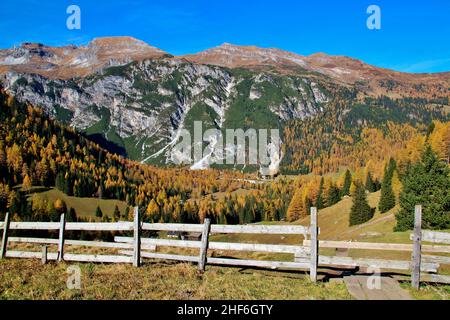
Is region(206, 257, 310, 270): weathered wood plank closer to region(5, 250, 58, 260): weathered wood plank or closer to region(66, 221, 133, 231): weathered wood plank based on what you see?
region(66, 221, 133, 231): weathered wood plank

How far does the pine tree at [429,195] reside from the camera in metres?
59.8

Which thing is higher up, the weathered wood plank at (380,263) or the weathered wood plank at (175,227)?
the weathered wood plank at (175,227)

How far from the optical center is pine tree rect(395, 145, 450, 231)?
59.8m

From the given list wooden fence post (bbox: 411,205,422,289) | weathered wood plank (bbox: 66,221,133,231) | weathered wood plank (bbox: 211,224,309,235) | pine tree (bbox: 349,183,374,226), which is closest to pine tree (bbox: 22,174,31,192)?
pine tree (bbox: 349,183,374,226)

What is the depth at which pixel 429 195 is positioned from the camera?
61.9 metres

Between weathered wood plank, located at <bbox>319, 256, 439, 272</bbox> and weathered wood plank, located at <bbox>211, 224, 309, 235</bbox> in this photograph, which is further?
weathered wood plank, located at <bbox>211, 224, 309, 235</bbox>

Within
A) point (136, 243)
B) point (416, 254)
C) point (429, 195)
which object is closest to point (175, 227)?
point (136, 243)

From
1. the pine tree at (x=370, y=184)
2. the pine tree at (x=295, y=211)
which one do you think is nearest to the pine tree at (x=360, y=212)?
the pine tree at (x=295, y=211)

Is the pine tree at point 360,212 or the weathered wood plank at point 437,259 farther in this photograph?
the pine tree at point 360,212

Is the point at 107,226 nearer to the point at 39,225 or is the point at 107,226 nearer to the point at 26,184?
the point at 39,225

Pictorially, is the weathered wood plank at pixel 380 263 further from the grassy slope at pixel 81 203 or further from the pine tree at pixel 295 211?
the grassy slope at pixel 81 203

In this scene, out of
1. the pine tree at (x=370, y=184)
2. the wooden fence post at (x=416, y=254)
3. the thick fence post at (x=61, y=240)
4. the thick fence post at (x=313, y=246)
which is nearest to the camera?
the wooden fence post at (x=416, y=254)

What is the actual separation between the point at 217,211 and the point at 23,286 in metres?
175

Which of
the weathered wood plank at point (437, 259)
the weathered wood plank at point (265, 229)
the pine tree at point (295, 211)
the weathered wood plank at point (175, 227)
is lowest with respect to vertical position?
the pine tree at point (295, 211)
